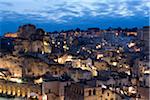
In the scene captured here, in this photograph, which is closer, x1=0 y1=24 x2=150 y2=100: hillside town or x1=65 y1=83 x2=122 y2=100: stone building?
x1=65 y1=83 x2=122 y2=100: stone building

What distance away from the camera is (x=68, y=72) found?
423 inches

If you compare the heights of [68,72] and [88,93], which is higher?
[68,72]

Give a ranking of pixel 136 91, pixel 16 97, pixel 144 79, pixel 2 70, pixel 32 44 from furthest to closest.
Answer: pixel 32 44 < pixel 2 70 < pixel 16 97 < pixel 144 79 < pixel 136 91

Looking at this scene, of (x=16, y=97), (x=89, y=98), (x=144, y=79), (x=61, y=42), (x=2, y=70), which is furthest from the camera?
(x=61, y=42)

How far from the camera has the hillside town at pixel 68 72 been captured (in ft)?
25.8

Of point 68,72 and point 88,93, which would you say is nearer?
point 88,93

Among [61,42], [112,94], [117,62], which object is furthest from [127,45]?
[112,94]

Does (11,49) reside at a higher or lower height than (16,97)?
higher

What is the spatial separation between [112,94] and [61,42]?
1171cm

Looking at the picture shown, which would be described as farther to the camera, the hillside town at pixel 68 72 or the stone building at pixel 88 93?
the hillside town at pixel 68 72

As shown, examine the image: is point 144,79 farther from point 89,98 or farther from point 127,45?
point 127,45

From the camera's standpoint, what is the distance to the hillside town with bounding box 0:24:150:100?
25.8 ft

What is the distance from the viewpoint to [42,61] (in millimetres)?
12266

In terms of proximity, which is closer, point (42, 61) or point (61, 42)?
point (42, 61)
